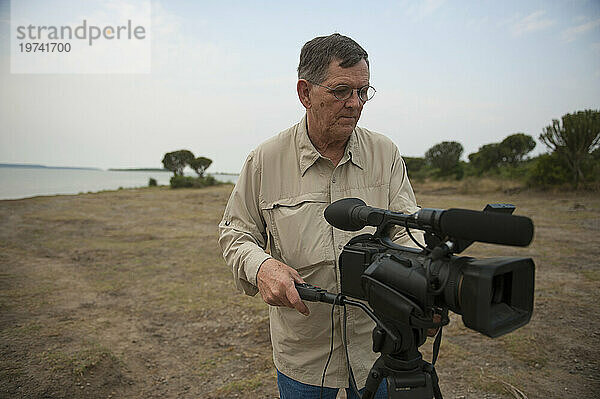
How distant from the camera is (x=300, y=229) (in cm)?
204

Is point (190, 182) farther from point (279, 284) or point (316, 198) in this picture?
point (279, 284)

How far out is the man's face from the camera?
1941mm

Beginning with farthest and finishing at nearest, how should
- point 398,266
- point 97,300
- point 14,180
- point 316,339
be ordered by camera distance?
point 14,180 → point 97,300 → point 316,339 → point 398,266

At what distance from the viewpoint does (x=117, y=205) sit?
16875mm

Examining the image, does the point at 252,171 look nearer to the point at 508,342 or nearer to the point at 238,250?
the point at 238,250

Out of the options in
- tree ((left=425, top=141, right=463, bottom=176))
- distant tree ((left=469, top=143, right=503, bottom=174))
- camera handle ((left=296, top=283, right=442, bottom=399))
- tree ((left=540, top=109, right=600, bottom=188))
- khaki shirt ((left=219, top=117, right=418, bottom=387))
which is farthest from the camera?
tree ((left=425, top=141, right=463, bottom=176))

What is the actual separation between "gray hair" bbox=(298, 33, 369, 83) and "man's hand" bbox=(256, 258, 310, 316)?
36.4 inches

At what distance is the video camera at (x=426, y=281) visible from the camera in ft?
3.85

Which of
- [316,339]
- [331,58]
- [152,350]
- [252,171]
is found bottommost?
[152,350]

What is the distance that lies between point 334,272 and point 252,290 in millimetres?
410

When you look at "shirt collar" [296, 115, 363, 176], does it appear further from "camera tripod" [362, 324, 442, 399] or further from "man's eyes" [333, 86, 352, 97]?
"camera tripod" [362, 324, 442, 399]

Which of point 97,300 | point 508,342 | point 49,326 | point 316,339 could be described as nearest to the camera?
point 316,339

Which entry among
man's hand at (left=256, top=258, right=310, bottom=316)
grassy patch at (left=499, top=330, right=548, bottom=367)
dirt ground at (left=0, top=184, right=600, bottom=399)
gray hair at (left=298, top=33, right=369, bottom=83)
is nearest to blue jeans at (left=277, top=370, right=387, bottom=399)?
man's hand at (left=256, top=258, right=310, bottom=316)

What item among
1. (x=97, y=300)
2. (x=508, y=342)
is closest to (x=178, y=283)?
(x=97, y=300)
